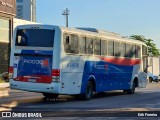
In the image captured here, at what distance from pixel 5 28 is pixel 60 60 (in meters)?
28.6

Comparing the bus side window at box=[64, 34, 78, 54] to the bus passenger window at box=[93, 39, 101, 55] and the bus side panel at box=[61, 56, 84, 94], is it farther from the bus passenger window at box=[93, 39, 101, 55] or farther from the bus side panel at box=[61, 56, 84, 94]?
the bus passenger window at box=[93, 39, 101, 55]

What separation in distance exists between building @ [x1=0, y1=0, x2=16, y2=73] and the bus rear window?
26.2m

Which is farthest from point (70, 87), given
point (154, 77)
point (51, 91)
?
point (154, 77)

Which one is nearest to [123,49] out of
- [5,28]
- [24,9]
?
[5,28]

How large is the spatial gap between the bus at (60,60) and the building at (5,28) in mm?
23757

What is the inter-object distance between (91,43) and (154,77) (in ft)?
133

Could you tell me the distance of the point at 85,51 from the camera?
75.6 feet

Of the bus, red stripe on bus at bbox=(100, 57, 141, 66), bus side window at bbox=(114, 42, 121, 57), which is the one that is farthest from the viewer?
bus side window at bbox=(114, 42, 121, 57)

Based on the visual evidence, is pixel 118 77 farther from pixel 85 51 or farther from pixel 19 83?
pixel 19 83

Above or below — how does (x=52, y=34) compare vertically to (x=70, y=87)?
above

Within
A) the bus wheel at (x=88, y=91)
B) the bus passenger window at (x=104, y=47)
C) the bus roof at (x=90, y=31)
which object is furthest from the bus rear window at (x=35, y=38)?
the bus passenger window at (x=104, y=47)

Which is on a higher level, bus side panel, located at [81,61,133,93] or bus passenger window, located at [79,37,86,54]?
bus passenger window, located at [79,37,86,54]

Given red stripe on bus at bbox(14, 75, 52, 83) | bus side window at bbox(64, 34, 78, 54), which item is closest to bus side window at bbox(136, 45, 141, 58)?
bus side window at bbox(64, 34, 78, 54)

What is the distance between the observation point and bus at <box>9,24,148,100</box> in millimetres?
20641
